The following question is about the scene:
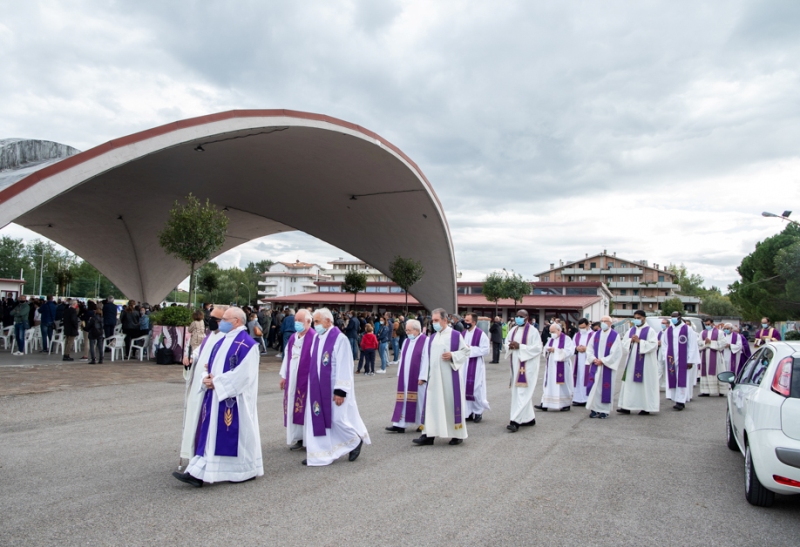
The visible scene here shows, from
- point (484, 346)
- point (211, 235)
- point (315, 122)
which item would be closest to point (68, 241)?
point (211, 235)

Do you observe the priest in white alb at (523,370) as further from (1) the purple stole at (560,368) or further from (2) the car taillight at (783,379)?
(2) the car taillight at (783,379)

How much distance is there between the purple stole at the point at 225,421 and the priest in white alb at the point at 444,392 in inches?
104

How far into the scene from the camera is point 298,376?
6.46 m

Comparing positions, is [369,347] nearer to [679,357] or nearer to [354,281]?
[679,357]

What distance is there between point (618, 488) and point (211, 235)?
1440 centimetres

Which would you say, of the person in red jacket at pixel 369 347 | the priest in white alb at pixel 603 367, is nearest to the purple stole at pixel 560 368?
the priest in white alb at pixel 603 367

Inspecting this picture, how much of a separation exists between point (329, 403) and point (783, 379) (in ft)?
13.9

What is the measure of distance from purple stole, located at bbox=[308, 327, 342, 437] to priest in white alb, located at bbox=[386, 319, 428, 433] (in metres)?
1.60

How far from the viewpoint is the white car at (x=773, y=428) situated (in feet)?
14.2

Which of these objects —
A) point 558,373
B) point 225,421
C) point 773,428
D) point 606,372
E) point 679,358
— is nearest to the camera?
point 773,428

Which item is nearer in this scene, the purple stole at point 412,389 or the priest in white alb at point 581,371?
the purple stole at point 412,389

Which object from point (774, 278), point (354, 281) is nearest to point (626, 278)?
point (774, 278)

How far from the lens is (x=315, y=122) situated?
1777 centimetres

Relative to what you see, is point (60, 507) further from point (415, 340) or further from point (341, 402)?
point (415, 340)
